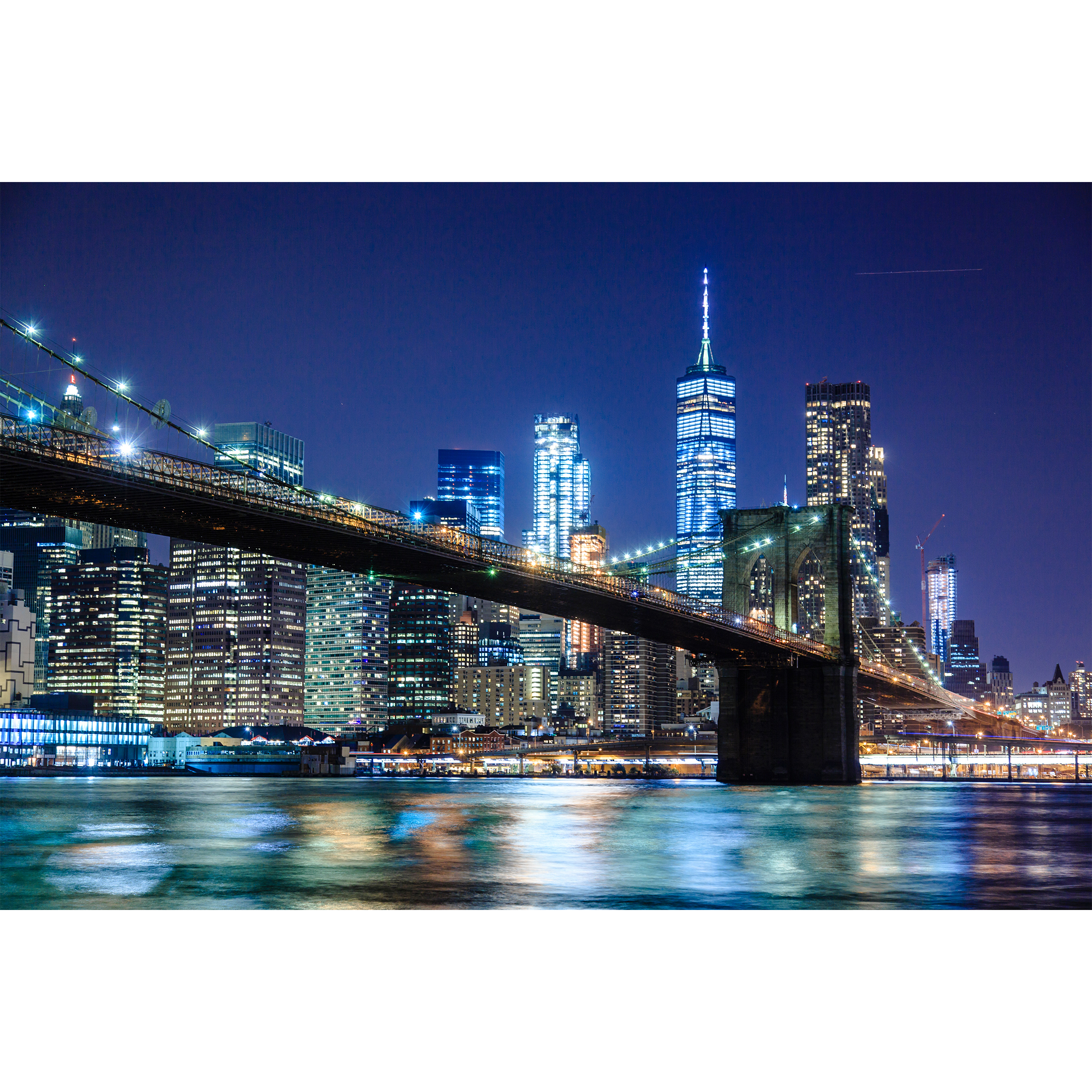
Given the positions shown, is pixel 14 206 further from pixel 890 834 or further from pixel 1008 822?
pixel 1008 822

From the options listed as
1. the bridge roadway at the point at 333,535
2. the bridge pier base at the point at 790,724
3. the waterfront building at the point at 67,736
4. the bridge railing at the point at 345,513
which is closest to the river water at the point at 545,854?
the bridge roadway at the point at 333,535

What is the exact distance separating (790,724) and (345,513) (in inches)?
1163

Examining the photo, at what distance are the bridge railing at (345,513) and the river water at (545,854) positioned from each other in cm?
1131

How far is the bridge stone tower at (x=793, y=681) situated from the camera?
226 feet

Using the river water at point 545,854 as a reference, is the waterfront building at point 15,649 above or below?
above

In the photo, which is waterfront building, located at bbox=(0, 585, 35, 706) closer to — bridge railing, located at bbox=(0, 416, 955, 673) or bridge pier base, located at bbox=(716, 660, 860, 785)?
bridge railing, located at bbox=(0, 416, 955, 673)

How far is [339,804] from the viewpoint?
50.2m

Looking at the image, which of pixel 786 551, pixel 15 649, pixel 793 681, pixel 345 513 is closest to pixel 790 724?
pixel 793 681

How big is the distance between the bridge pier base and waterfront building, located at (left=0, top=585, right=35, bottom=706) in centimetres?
8446

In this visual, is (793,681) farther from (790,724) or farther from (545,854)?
(545,854)

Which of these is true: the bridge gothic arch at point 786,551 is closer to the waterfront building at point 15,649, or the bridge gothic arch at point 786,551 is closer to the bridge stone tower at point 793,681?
A: the bridge stone tower at point 793,681

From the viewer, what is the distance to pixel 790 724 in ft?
232
